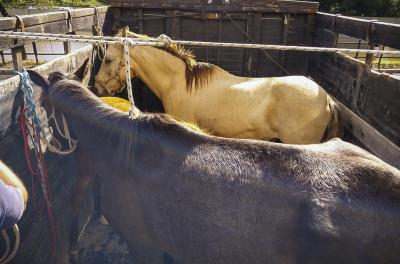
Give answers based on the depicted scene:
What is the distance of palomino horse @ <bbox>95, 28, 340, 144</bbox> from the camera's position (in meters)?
3.54

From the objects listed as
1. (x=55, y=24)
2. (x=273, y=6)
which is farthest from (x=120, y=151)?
(x=273, y=6)

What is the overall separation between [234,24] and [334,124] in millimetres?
2602

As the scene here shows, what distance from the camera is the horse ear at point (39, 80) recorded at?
219 cm

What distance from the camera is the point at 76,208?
100 inches

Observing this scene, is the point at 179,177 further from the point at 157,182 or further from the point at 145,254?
the point at 145,254

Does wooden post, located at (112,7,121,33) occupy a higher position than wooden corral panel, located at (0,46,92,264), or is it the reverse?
wooden post, located at (112,7,121,33)

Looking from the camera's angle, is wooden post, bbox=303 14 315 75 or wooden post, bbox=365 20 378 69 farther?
wooden post, bbox=303 14 315 75

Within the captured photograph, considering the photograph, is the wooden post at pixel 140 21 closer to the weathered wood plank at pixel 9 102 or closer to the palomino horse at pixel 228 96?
the palomino horse at pixel 228 96

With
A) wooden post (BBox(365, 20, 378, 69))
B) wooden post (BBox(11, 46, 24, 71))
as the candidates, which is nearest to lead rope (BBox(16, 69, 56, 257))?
wooden post (BBox(11, 46, 24, 71))

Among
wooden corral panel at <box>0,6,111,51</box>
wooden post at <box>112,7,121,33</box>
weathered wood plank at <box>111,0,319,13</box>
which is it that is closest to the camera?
wooden corral panel at <box>0,6,111,51</box>

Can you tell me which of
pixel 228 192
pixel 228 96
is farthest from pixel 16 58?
pixel 228 96

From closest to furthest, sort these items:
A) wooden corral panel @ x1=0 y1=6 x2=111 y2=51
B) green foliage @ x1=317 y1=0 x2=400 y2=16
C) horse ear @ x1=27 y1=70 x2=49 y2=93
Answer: horse ear @ x1=27 y1=70 x2=49 y2=93, wooden corral panel @ x1=0 y1=6 x2=111 y2=51, green foliage @ x1=317 y1=0 x2=400 y2=16

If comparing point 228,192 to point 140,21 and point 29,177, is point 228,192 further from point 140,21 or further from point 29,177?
point 140,21

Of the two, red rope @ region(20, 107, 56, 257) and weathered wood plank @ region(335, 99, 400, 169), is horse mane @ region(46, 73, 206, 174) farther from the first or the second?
weathered wood plank @ region(335, 99, 400, 169)
